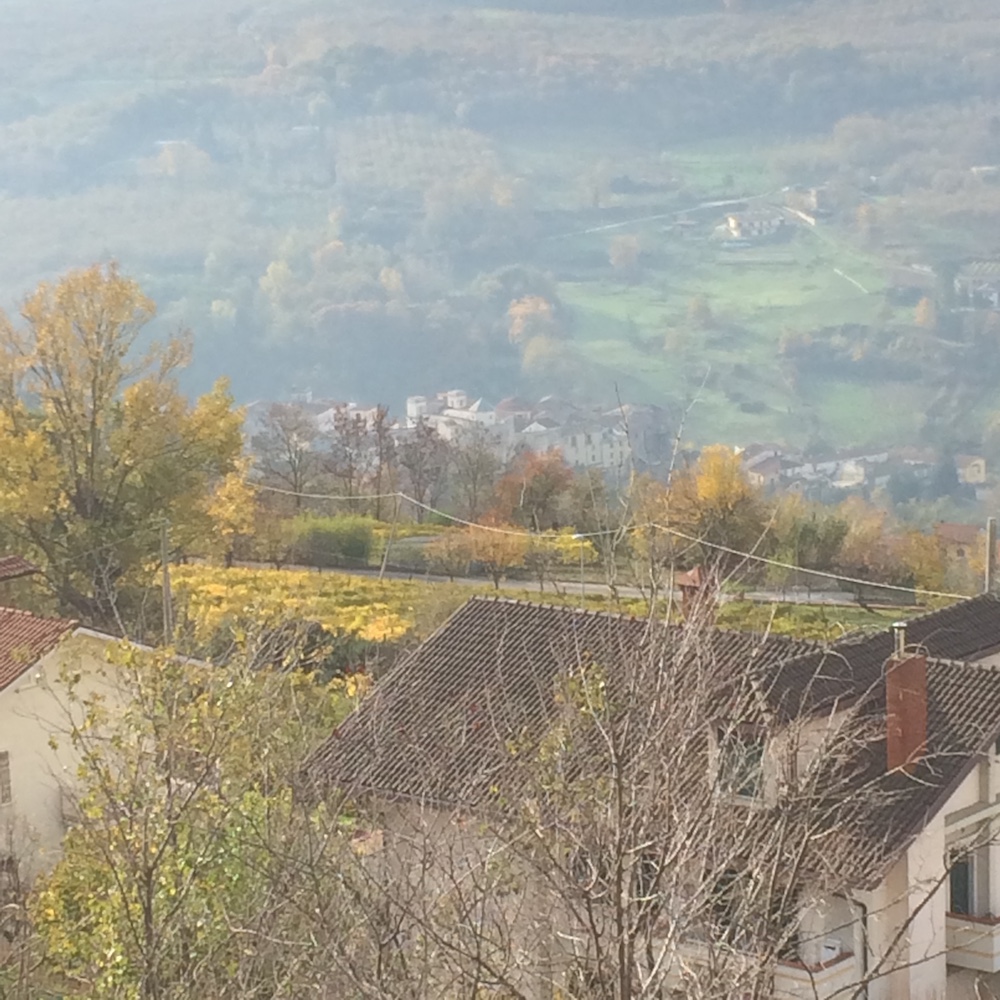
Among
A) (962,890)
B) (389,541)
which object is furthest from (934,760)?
(389,541)

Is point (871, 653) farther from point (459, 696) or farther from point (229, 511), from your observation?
point (229, 511)

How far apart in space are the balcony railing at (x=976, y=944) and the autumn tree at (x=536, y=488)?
1543cm

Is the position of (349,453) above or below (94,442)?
below

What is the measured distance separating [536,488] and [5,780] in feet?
52.4

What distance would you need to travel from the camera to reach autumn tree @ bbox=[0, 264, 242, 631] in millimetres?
21062

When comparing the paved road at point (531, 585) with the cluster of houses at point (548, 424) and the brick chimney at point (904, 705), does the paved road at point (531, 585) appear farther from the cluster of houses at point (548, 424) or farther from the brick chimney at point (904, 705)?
the brick chimney at point (904, 705)

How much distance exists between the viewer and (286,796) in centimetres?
696

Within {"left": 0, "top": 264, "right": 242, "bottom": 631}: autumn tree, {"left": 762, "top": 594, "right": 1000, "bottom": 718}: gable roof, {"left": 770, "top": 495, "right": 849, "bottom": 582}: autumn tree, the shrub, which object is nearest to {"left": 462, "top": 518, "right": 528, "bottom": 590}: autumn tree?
the shrub

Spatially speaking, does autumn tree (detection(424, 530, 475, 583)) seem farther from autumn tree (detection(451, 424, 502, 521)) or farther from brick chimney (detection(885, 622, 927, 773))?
brick chimney (detection(885, 622, 927, 773))

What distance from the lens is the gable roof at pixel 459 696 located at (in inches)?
381

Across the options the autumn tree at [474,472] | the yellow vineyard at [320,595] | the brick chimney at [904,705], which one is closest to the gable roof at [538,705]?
the brick chimney at [904,705]

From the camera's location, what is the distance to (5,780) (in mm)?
13203

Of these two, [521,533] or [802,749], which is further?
[521,533]

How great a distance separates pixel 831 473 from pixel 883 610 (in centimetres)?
1305
